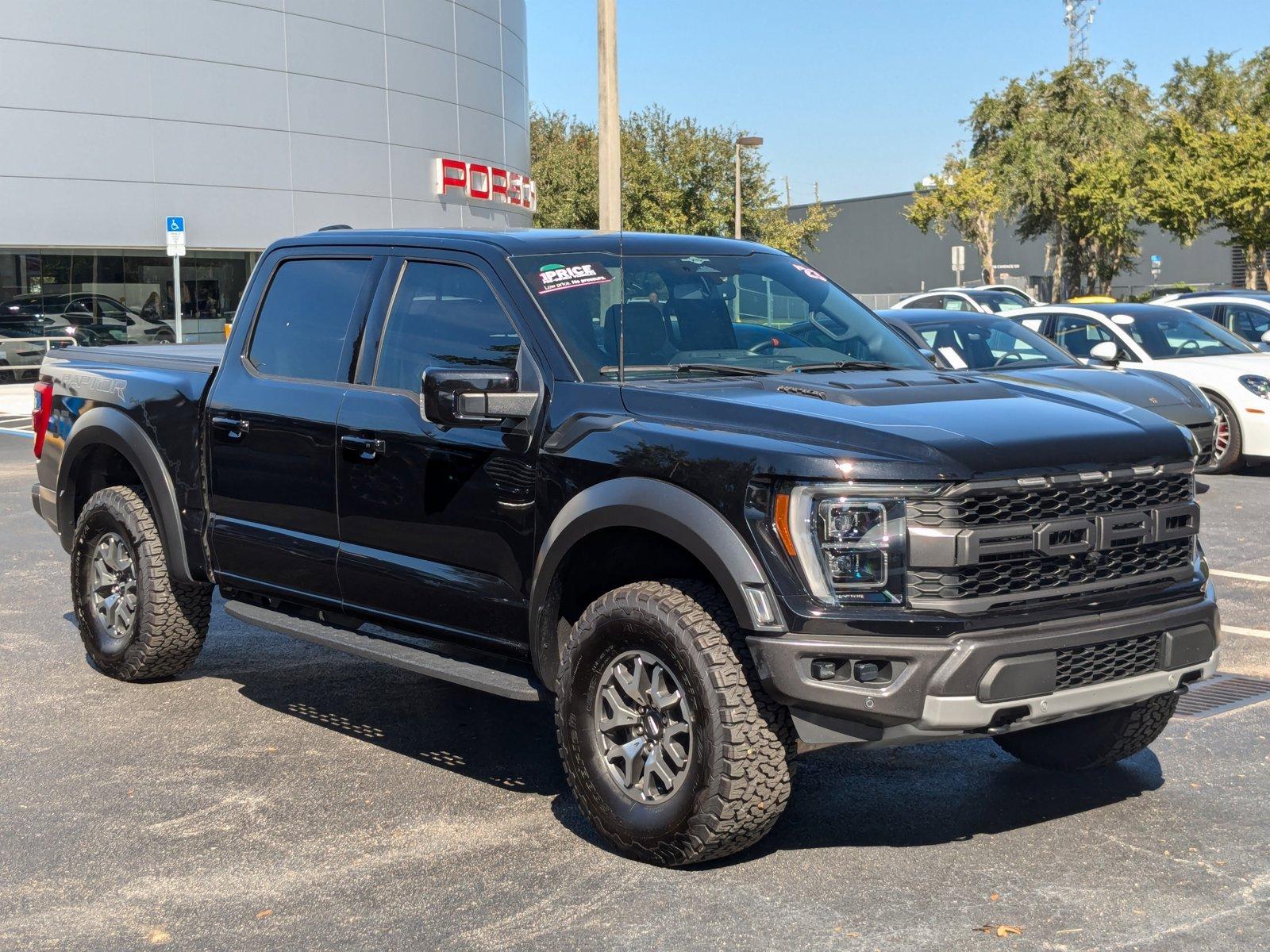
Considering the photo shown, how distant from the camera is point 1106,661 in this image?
4500mm

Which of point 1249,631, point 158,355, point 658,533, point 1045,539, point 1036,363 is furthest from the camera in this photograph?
point 1036,363

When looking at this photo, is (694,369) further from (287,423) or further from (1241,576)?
(1241,576)

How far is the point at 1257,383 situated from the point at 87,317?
2868cm

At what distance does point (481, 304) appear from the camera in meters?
5.52

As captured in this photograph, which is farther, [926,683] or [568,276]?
[568,276]

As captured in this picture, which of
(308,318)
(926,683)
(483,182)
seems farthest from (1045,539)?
(483,182)

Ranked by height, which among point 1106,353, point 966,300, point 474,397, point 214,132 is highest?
point 214,132

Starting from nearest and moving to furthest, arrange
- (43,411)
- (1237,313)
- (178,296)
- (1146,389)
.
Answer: (43,411) < (1146,389) < (1237,313) < (178,296)

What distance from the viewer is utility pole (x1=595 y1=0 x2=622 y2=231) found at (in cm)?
1541

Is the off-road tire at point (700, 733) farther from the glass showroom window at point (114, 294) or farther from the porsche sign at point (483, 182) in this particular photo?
the porsche sign at point (483, 182)

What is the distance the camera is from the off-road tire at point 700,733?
4.41 m

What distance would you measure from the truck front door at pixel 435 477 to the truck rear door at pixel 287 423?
134 mm

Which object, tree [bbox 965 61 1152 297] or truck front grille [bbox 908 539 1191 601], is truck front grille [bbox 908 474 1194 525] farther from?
tree [bbox 965 61 1152 297]

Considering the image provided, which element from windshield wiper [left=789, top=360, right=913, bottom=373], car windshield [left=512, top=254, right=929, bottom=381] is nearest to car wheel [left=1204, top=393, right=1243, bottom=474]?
car windshield [left=512, top=254, right=929, bottom=381]
